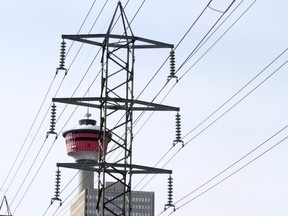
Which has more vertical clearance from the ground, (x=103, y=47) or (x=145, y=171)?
(x=103, y=47)

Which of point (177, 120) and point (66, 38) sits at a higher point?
point (66, 38)

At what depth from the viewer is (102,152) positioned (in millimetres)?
41094

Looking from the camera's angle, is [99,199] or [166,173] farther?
[166,173]

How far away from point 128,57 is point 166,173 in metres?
6.08

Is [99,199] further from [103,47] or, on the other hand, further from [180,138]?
[103,47]

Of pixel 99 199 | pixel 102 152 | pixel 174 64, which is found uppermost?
pixel 174 64

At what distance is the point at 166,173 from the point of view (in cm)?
4272

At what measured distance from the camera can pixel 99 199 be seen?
3969 cm

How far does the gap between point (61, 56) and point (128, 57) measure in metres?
3.45

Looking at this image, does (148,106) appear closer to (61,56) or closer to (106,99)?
(106,99)

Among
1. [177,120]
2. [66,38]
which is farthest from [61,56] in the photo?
[177,120]

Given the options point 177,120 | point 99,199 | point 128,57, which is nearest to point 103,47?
point 128,57

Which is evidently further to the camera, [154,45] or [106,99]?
[154,45]

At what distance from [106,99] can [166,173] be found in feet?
16.3
